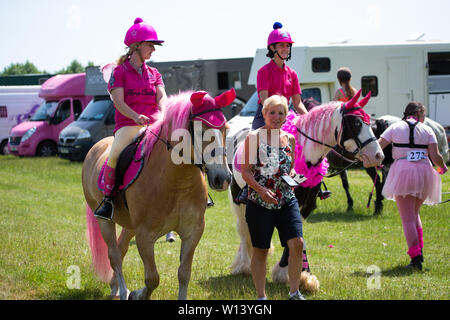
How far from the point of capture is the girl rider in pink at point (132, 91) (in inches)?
209

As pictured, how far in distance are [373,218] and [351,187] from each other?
Result: 2912mm

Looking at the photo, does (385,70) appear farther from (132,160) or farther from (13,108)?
(13,108)

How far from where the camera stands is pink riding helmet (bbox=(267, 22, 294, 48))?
6.27 meters

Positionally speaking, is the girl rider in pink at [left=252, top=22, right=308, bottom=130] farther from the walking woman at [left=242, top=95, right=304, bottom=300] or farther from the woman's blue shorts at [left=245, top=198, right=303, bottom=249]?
the woman's blue shorts at [left=245, top=198, right=303, bottom=249]

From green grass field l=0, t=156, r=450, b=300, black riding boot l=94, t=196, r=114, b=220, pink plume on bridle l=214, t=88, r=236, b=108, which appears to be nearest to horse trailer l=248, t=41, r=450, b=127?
green grass field l=0, t=156, r=450, b=300

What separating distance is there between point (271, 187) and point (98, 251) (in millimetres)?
2503

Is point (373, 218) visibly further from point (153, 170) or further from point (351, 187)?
point (153, 170)

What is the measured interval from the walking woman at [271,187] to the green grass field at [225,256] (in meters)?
1.01

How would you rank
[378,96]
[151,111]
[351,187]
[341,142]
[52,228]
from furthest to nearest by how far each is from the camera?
1. [378,96]
2. [351,187]
3. [52,228]
4. [341,142]
5. [151,111]

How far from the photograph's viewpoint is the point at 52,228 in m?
9.99

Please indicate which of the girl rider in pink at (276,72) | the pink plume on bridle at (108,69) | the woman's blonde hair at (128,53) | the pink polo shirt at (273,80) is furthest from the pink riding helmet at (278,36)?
the pink plume on bridle at (108,69)

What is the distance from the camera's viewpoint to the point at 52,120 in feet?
83.6

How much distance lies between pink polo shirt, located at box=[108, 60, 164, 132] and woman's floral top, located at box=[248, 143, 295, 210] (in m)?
1.24
